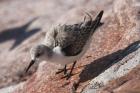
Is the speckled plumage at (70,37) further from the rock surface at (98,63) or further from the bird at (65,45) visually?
the rock surface at (98,63)

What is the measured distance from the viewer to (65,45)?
1368cm

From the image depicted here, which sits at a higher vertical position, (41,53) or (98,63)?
(41,53)

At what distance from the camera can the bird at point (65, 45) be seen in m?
13.7

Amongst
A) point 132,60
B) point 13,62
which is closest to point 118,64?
point 132,60

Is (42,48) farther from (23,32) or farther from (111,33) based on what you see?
(23,32)

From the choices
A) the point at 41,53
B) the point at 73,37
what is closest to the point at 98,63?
the point at 73,37

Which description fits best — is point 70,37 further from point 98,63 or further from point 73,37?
point 98,63

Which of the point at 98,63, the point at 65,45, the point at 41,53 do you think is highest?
the point at 65,45

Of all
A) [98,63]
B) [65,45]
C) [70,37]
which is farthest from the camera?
[98,63]

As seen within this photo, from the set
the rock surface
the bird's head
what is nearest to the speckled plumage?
the bird's head

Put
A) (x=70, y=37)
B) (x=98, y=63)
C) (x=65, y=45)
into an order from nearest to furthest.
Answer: (x=65, y=45)
(x=70, y=37)
(x=98, y=63)

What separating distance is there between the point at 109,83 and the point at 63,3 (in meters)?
14.1

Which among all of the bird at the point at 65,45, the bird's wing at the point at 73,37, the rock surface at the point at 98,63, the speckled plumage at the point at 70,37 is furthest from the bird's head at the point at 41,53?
the rock surface at the point at 98,63

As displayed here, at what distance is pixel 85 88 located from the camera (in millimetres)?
12867
